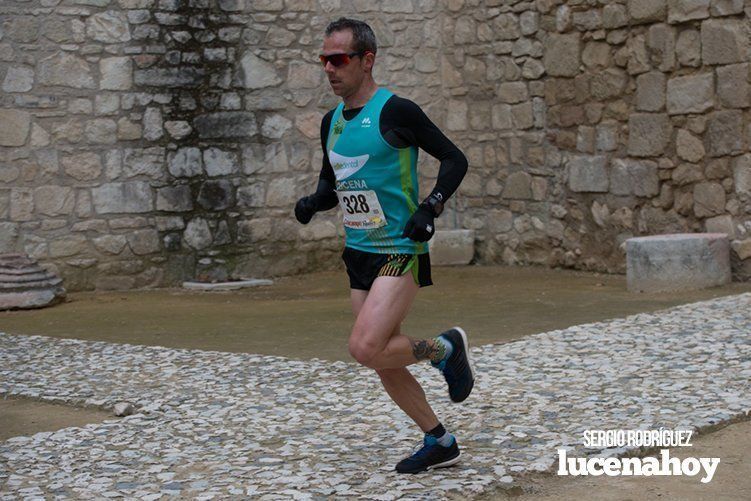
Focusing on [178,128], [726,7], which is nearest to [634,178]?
[726,7]

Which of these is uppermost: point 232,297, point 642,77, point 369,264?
point 642,77

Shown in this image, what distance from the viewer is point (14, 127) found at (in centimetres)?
1034

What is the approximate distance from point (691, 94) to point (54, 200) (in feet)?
18.3

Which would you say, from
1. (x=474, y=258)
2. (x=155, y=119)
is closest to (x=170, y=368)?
(x=155, y=119)

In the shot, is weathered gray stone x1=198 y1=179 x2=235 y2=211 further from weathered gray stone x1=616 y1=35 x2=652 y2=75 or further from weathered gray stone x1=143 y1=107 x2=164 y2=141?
weathered gray stone x1=616 y1=35 x2=652 y2=75

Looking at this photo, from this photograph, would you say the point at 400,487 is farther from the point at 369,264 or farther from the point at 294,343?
the point at 294,343

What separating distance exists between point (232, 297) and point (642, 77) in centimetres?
403

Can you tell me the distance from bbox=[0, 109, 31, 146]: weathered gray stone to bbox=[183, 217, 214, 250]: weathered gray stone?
5.53 ft

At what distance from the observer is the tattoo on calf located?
160 inches

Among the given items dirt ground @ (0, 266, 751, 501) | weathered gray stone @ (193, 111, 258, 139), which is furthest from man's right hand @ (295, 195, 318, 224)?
weathered gray stone @ (193, 111, 258, 139)

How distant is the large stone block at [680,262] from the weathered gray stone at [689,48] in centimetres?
147

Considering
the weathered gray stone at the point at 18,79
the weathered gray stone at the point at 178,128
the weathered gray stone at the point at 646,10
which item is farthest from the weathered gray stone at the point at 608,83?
the weathered gray stone at the point at 18,79

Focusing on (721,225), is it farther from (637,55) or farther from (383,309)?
(383,309)

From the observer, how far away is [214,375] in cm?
625
